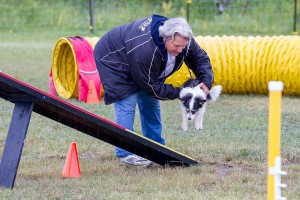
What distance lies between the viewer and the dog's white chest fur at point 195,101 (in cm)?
638

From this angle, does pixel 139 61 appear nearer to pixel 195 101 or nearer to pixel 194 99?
pixel 194 99

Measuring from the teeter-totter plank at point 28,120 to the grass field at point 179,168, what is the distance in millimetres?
235

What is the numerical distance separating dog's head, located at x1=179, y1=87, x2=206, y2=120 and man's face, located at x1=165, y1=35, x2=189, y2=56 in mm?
788

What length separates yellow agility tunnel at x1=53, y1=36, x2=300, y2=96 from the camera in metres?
9.91

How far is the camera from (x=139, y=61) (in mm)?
5449

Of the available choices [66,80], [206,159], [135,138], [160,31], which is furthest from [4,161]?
[66,80]

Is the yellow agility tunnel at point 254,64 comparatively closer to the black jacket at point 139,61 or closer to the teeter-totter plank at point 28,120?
the black jacket at point 139,61

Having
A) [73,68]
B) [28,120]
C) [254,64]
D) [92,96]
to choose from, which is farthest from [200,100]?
[73,68]

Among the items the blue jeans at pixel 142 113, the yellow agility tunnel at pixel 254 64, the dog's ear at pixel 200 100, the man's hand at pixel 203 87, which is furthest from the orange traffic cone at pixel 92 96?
the man's hand at pixel 203 87

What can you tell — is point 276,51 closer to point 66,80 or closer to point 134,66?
point 66,80

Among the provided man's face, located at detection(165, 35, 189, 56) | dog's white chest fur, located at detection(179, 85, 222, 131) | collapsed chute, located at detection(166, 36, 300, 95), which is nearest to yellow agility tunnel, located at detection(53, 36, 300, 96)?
collapsed chute, located at detection(166, 36, 300, 95)

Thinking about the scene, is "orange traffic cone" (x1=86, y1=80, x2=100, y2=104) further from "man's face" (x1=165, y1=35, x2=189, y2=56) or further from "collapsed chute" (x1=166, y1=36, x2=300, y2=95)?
"man's face" (x1=165, y1=35, x2=189, y2=56)

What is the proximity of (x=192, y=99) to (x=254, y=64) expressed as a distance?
139 inches

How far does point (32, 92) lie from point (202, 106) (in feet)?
8.85
